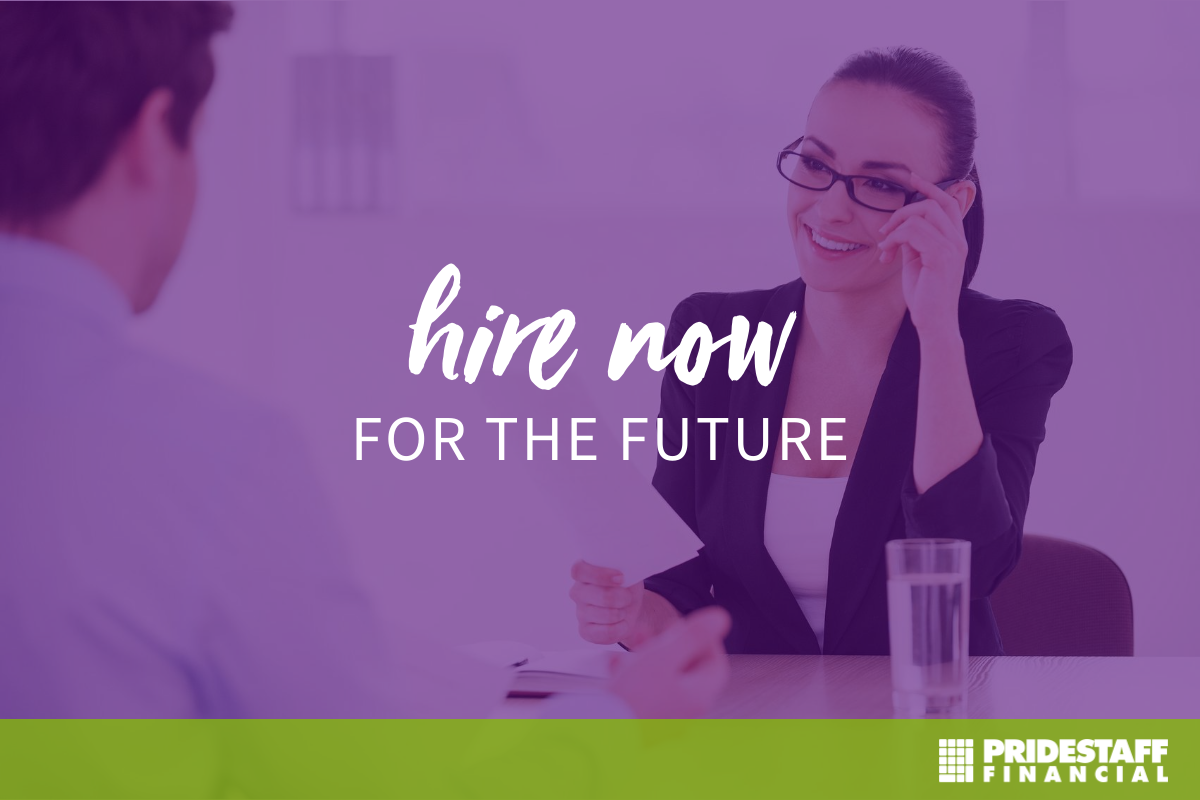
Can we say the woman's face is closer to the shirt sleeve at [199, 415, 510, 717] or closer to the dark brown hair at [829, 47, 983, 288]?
the dark brown hair at [829, 47, 983, 288]

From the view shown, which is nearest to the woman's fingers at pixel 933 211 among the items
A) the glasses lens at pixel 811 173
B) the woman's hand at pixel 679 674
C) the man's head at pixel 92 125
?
the glasses lens at pixel 811 173

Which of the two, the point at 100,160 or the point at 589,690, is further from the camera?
the point at 589,690

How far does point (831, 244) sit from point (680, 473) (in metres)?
0.44

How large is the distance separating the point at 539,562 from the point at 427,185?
109 cm

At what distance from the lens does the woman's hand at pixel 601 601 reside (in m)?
1.34

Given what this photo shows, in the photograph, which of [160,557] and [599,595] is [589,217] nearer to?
[599,595]

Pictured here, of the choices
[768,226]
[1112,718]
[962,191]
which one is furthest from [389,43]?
[1112,718]

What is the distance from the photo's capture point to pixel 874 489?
1610 millimetres

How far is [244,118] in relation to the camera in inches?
125

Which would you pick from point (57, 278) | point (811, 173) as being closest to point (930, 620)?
point (57, 278)

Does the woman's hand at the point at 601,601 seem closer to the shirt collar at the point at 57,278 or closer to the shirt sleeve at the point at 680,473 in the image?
the shirt sleeve at the point at 680,473

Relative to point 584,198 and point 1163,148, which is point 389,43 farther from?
point 1163,148

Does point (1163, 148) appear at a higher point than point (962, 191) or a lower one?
higher

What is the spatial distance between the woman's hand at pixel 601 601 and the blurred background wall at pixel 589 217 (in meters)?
1.68
